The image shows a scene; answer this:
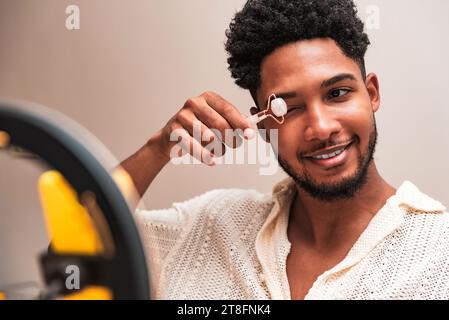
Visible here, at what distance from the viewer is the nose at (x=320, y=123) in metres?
0.80

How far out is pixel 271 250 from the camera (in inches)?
34.7

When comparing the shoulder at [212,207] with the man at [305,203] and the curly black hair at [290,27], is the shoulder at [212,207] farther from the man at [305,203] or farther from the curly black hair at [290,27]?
the curly black hair at [290,27]

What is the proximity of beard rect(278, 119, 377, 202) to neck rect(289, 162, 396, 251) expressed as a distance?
0.02 m

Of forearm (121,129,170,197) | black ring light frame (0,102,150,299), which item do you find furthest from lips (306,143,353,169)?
black ring light frame (0,102,150,299)

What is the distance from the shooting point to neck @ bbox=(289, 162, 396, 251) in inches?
34.7

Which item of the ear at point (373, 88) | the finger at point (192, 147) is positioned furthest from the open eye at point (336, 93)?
the finger at point (192, 147)

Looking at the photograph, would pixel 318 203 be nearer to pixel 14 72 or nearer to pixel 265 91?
pixel 265 91

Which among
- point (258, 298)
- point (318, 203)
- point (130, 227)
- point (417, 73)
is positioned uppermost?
point (417, 73)

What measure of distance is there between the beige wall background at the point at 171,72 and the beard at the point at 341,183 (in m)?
0.27

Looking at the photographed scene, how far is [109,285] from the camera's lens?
34cm

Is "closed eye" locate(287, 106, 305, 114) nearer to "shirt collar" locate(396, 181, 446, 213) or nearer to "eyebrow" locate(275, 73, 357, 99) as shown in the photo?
"eyebrow" locate(275, 73, 357, 99)

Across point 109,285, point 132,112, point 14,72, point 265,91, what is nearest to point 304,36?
point 265,91

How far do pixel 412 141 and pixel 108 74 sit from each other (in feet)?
2.41

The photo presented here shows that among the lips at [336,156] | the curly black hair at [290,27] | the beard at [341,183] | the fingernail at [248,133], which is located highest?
the curly black hair at [290,27]
